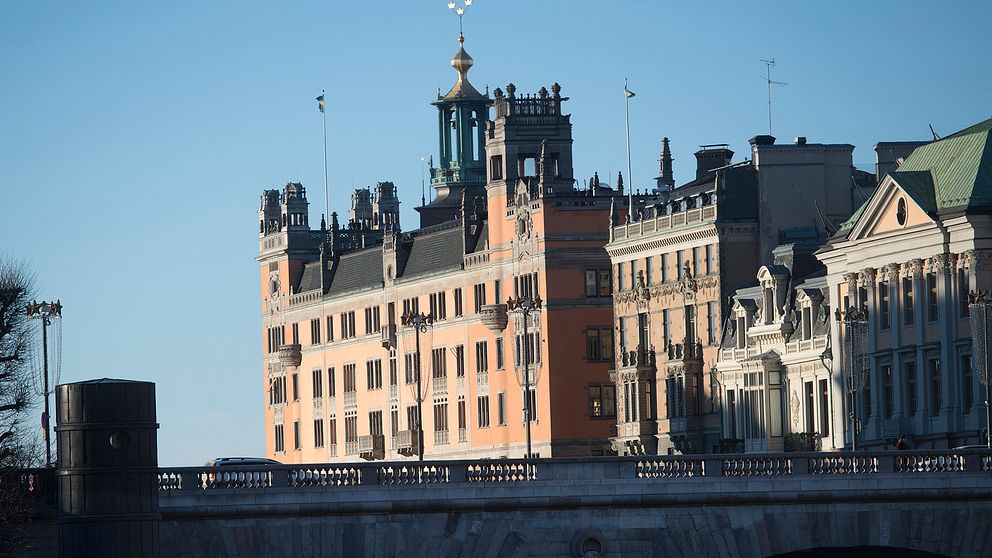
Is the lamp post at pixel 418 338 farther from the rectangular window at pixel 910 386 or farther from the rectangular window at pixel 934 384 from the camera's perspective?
the rectangular window at pixel 934 384

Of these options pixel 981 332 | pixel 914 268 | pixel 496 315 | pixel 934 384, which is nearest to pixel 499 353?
pixel 496 315

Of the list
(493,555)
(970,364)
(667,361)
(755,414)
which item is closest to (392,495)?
(493,555)

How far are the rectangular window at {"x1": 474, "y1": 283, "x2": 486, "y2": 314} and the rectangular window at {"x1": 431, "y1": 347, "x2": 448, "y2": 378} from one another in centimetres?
617

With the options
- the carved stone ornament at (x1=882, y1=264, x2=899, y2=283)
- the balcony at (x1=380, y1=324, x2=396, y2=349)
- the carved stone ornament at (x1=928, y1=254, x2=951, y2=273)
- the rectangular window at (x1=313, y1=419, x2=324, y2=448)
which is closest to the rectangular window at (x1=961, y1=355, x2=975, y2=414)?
the carved stone ornament at (x1=928, y1=254, x2=951, y2=273)

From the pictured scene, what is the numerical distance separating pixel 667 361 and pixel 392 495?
6400cm

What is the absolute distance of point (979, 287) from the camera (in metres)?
112

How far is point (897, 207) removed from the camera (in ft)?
388

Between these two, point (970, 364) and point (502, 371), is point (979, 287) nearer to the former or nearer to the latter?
point (970, 364)

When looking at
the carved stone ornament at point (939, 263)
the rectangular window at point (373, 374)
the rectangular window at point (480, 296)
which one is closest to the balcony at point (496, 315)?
the rectangular window at point (480, 296)

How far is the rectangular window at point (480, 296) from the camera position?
16612 centimetres

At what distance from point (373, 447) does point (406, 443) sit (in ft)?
18.8

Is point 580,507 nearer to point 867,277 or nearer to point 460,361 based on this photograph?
point 867,277

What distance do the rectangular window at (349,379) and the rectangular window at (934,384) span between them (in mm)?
75540

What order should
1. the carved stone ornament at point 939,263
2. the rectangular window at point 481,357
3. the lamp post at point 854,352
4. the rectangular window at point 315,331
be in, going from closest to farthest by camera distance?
the carved stone ornament at point 939,263
the lamp post at point 854,352
the rectangular window at point 481,357
the rectangular window at point 315,331
